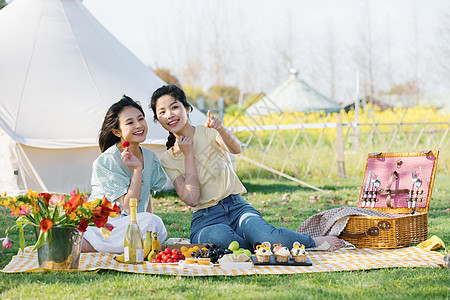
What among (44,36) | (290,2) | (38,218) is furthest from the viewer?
(290,2)

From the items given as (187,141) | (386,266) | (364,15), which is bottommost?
(386,266)

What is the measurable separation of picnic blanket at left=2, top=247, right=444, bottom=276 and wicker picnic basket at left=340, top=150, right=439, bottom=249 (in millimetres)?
174

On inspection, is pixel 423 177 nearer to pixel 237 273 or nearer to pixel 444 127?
pixel 237 273

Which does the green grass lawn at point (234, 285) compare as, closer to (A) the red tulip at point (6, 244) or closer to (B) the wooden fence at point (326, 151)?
(A) the red tulip at point (6, 244)

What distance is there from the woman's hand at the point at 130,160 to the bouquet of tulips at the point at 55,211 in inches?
18.2

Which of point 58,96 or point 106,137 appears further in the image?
point 58,96

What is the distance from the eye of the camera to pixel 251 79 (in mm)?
26859

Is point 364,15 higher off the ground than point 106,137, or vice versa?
point 364,15

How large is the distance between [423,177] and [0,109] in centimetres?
505

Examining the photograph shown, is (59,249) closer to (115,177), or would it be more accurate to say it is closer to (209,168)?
(115,177)

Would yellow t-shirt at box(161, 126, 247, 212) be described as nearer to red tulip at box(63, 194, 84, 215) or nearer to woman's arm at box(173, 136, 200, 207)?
woman's arm at box(173, 136, 200, 207)

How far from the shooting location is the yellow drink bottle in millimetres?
3066

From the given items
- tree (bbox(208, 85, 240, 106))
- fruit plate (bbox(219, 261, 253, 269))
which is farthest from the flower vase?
tree (bbox(208, 85, 240, 106))

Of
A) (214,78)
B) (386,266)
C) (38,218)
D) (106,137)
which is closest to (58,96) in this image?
(106,137)
